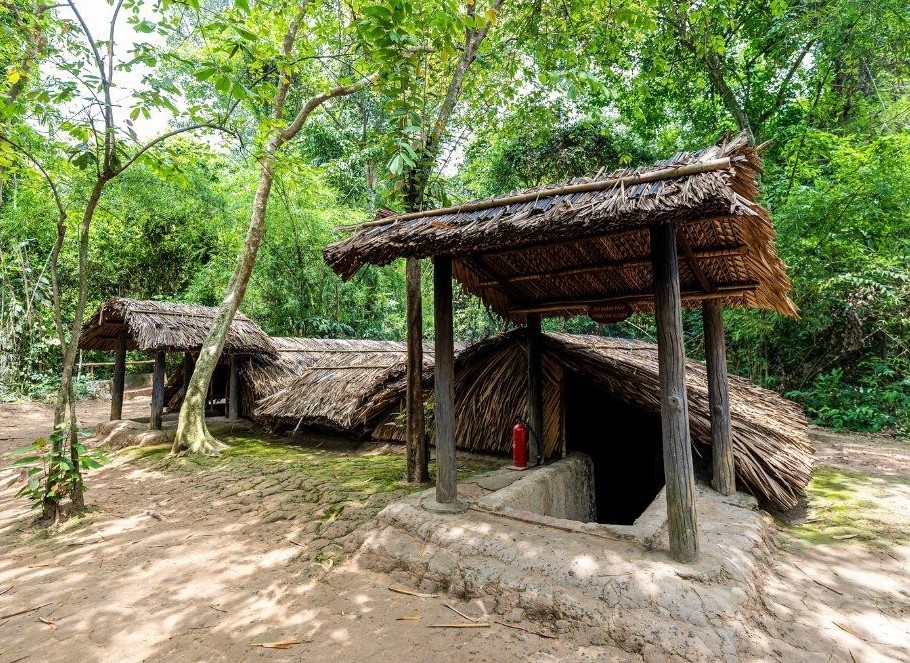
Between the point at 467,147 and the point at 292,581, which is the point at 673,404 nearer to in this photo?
the point at 292,581

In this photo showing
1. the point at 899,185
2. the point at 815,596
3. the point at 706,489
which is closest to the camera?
the point at 815,596

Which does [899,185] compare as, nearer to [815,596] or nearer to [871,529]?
[871,529]

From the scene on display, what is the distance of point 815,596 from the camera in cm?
266

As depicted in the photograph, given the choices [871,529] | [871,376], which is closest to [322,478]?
[871,529]

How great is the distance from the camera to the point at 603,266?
4027 mm

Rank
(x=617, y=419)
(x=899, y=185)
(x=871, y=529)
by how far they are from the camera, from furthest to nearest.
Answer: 1. (x=899, y=185)
2. (x=617, y=419)
3. (x=871, y=529)

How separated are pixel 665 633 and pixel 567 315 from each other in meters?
3.48

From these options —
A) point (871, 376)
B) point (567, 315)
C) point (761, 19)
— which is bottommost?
point (871, 376)

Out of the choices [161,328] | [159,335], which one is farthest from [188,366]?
[159,335]

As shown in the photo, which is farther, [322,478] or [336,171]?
[336,171]

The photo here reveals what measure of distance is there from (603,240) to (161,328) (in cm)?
707

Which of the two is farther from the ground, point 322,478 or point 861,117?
point 861,117

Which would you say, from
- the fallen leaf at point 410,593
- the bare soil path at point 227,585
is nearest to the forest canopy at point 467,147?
the bare soil path at point 227,585

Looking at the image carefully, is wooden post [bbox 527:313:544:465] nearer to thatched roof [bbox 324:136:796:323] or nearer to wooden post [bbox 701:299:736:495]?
thatched roof [bbox 324:136:796:323]
